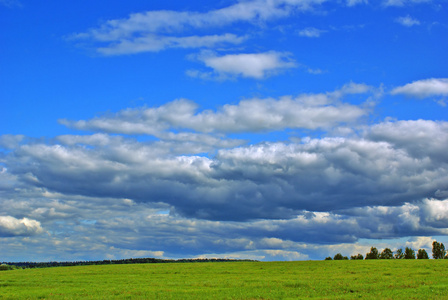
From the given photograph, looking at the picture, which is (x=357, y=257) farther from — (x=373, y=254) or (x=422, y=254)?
(x=422, y=254)

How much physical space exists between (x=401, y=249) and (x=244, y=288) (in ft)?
449

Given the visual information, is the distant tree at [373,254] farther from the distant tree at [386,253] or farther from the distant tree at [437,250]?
the distant tree at [437,250]

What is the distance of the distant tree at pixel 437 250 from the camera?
169750mm

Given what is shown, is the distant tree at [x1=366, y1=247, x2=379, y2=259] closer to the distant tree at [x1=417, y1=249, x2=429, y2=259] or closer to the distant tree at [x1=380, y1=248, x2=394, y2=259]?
the distant tree at [x1=380, y1=248, x2=394, y2=259]

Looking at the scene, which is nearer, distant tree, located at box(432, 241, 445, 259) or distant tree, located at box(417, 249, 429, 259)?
distant tree, located at box(417, 249, 429, 259)

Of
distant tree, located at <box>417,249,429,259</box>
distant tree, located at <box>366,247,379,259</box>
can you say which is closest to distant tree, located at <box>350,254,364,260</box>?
distant tree, located at <box>366,247,379,259</box>

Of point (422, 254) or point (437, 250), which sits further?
point (437, 250)

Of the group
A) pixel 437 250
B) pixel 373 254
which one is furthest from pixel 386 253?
pixel 437 250

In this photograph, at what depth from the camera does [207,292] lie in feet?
164

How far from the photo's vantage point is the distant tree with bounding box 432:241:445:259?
557ft

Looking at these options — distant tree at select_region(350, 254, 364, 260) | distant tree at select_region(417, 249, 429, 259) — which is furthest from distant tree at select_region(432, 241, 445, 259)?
distant tree at select_region(350, 254, 364, 260)

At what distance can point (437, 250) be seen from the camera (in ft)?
564

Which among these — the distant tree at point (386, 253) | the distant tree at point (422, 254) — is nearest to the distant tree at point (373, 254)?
the distant tree at point (386, 253)

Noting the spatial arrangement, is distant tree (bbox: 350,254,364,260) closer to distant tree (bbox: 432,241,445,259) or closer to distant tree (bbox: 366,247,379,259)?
distant tree (bbox: 366,247,379,259)
